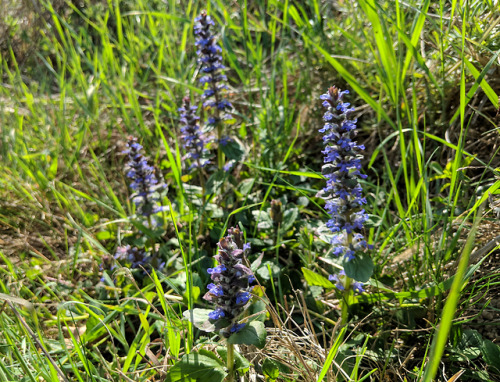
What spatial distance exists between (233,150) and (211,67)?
0.59m

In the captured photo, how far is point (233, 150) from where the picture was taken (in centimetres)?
314

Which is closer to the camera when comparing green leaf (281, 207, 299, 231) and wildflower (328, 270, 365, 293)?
wildflower (328, 270, 365, 293)

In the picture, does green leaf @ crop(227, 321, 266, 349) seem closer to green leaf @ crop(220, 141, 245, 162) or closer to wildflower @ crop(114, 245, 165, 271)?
wildflower @ crop(114, 245, 165, 271)

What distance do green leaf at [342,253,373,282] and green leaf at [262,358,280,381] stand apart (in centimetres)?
51

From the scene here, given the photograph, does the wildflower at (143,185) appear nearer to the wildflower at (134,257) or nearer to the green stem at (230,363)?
the wildflower at (134,257)

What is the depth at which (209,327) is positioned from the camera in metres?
1.77

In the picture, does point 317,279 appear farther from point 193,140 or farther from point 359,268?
point 193,140

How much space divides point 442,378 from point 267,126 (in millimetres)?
1904

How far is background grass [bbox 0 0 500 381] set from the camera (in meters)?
2.02

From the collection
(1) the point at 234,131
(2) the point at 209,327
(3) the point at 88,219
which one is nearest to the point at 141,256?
(3) the point at 88,219

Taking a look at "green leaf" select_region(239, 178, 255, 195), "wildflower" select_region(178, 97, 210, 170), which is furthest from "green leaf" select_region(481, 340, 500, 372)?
"wildflower" select_region(178, 97, 210, 170)

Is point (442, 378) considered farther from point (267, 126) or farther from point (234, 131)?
point (234, 131)

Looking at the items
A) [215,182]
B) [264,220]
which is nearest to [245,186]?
[215,182]

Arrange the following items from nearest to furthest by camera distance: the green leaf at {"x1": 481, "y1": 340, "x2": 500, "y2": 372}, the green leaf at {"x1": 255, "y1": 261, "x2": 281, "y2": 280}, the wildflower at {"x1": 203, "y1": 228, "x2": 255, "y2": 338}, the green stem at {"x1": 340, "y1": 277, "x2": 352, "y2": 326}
Answer: 1. the wildflower at {"x1": 203, "y1": 228, "x2": 255, "y2": 338}
2. the green leaf at {"x1": 481, "y1": 340, "x2": 500, "y2": 372}
3. the green stem at {"x1": 340, "y1": 277, "x2": 352, "y2": 326}
4. the green leaf at {"x1": 255, "y1": 261, "x2": 281, "y2": 280}
